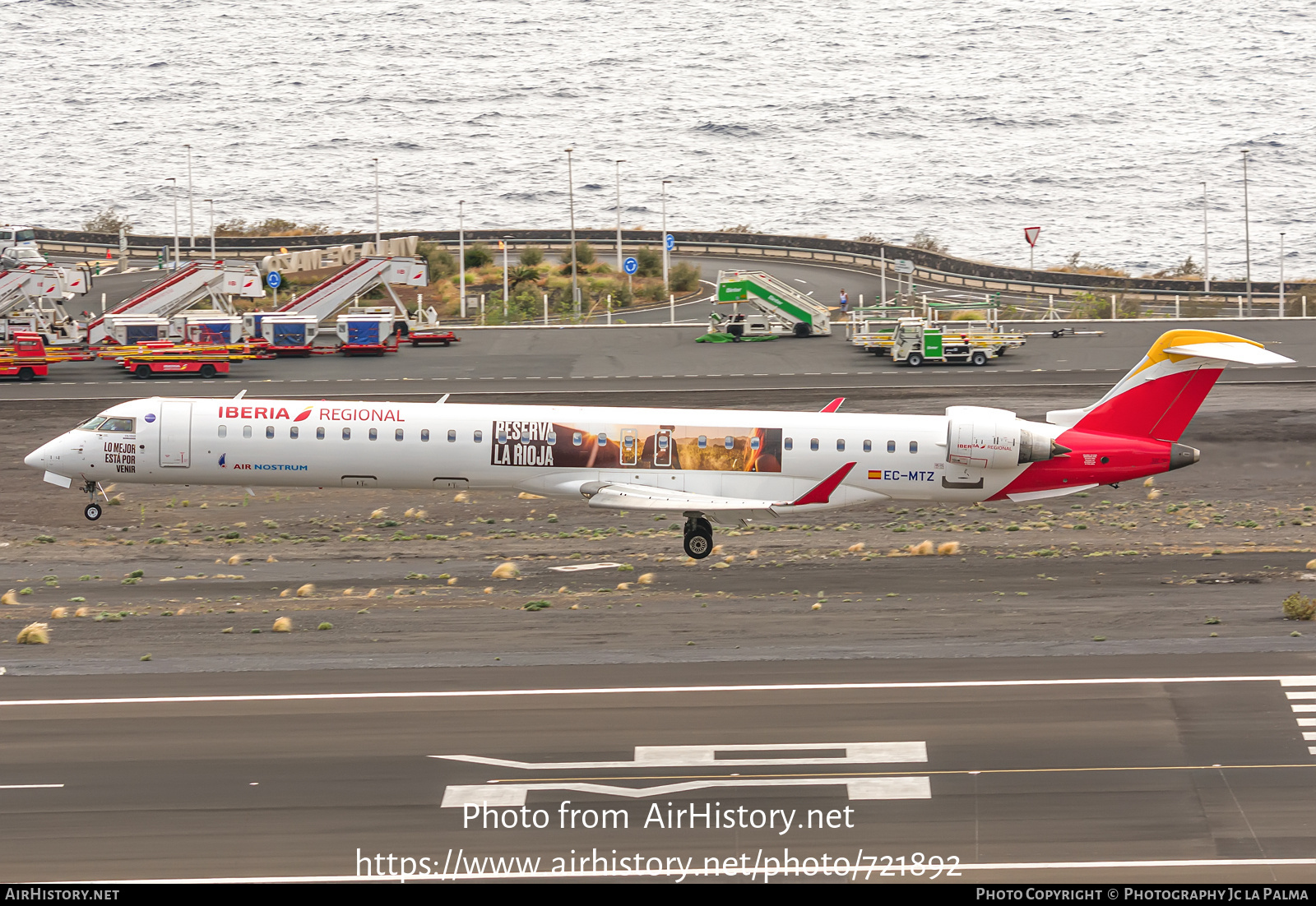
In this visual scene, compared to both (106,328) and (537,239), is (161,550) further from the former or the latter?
(537,239)

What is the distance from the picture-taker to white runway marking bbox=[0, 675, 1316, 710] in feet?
73.5

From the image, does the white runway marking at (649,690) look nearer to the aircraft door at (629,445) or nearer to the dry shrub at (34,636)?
the dry shrub at (34,636)

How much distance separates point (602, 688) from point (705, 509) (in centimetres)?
1159

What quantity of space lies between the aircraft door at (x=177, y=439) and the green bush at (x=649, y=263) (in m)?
71.0

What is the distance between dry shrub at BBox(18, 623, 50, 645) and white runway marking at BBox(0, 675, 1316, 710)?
13.5 ft

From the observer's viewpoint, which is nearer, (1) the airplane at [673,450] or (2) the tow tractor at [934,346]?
(1) the airplane at [673,450]

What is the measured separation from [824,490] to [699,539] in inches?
142

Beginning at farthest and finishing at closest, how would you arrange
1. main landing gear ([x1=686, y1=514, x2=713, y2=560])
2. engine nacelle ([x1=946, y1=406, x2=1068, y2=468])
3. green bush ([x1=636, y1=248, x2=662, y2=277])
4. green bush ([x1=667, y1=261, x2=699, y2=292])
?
1. green bush ([x1=636, y1=248, x2=662, y2=277])
2. green bush ([x1=667, y1=261, x2=699, y2=292])
3. main landing gear ([x1=686, y1=514, x2=713, y2=560])
4. engine nacelle ([x1=946, y1=406, x2=1068, y2=468])

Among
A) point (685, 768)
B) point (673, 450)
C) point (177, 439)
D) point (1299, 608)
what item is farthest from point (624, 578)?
point (1299, 608)

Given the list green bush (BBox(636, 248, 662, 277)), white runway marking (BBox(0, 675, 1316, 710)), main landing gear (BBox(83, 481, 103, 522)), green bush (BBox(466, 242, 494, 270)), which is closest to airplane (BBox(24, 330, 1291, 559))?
main landing gear (BBox(83, 481, 103, 522))

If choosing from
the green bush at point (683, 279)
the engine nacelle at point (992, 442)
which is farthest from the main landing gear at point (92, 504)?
the green bush at point (683, 279)

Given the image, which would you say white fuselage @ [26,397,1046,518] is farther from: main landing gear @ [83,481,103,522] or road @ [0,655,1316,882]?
road @ [0,655,1316,882]

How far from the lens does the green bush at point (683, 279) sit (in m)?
98.9

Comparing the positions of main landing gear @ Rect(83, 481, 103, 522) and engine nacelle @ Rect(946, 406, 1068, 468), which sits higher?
engine nacelle @ Rect(946, 406, 1068, 468)
